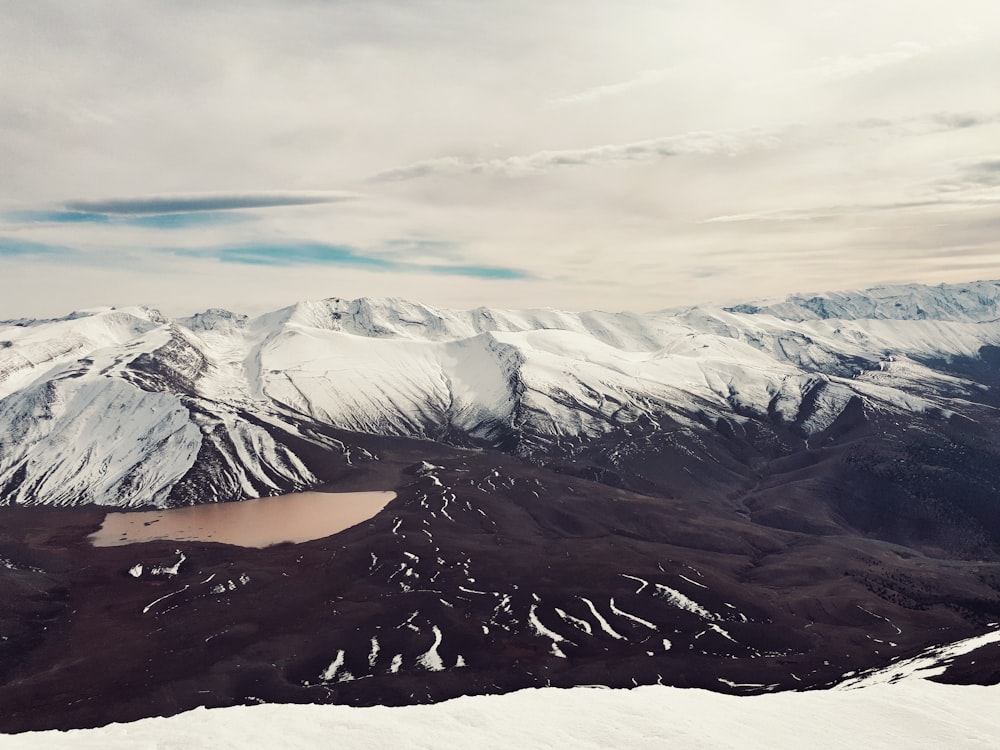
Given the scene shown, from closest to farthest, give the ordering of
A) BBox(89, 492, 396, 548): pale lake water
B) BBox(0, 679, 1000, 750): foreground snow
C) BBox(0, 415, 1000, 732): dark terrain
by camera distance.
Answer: BBox(0, 679, 1000, 750): foreground snow → BBox(0, 415, 1000, 732): dark terrain → BBox(89, 492, 396, 548): pale lake water

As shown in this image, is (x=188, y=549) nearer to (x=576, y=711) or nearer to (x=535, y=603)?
(x=535, y=603)

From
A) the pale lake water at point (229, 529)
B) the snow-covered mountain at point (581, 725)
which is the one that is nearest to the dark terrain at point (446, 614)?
the pale lake water at point (229, 529)

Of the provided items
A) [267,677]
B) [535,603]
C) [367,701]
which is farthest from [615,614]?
[267,677]

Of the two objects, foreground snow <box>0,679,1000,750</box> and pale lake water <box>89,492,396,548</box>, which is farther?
pale lake water <box>89,492,396,548</box>

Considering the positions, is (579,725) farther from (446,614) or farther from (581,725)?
(446,614)

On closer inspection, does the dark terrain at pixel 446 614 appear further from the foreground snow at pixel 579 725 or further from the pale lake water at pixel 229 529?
the foreground snow at pixel 579 725

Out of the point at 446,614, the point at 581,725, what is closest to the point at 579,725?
the point at 581,725

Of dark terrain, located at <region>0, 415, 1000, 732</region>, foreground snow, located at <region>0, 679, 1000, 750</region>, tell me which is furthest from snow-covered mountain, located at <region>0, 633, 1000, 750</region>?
dark terrain, located at <region>0, 415, 1000, 732</region>

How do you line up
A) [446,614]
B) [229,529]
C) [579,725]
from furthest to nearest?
[229,529], [446,614], [579,725]

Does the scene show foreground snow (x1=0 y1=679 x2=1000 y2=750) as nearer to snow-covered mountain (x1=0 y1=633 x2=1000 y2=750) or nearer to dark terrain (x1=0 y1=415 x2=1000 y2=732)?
snow-covered mountain (x1=0 y1=633 x2=1000 y2=750)
